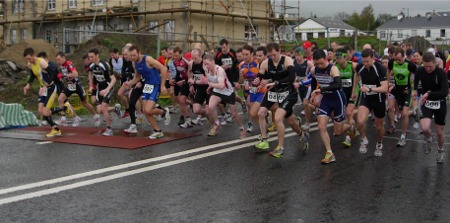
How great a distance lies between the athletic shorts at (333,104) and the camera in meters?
9.30

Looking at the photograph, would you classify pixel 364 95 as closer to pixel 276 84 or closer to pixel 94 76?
pixel 276 84

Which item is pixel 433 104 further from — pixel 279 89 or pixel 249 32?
pixel 249 32

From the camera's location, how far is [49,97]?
11562mm

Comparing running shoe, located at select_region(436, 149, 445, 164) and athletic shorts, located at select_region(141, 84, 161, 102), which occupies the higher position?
athletic shorts, located at select_region(141, 84, 161, 102)

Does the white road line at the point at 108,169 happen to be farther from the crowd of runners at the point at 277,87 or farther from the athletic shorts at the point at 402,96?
the athletic shorts at the point at 402,96

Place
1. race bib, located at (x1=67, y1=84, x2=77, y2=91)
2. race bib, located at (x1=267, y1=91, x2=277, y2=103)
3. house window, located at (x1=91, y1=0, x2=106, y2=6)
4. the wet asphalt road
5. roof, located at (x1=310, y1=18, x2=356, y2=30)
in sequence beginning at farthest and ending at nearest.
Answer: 1. roof, located at (x1=310, y1=18, x2=356, y2=30)
2. house window, located at (x1=91, y1=0, x2=106, y2=6)
3. race bib, located at (x1=67, y1=84, x2=77, y2=91)
4. race bib, located at (x1=267, y1=91, x2=277, y2=103)
5. the wet asphalt road

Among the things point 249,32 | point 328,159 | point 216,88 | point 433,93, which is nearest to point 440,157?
point 433,93

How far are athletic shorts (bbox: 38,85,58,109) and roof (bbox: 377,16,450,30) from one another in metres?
89.9

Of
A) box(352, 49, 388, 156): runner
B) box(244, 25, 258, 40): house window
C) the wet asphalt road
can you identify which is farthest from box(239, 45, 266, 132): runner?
box(244, 25, 258, 40): house window

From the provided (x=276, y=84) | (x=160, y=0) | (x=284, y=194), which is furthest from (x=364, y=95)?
(x=160, y=0)

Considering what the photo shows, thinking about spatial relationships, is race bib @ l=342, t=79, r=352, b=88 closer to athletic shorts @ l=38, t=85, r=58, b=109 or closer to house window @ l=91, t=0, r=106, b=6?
athletic shorts @ l=38, t=85, r=58, b=109

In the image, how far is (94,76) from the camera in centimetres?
1321

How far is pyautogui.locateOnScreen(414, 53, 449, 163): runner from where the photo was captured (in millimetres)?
8859

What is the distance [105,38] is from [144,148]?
18296 millimetres
